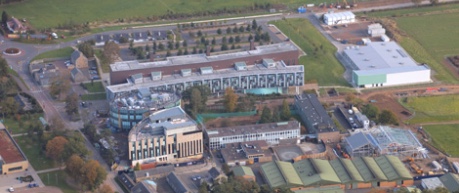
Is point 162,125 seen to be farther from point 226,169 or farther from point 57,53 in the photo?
point 57,53

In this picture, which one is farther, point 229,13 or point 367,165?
point 229,13

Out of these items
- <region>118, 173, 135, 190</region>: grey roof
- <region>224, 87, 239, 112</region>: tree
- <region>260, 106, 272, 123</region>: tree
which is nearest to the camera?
<region>118, 173, 135, 190</region>: grey roof

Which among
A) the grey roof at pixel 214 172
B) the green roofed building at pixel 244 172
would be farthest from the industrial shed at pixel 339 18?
the grey roof at pixel 214 172

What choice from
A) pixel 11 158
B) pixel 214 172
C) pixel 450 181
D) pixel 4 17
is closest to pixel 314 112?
pixel 214 172

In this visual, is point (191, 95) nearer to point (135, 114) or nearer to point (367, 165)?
point (135, 114)

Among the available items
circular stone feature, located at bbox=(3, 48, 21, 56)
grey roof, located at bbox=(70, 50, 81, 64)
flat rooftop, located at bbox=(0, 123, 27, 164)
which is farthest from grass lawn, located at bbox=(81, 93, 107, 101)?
circular stone feature, located at bbox=(3, 48, 21, 56)

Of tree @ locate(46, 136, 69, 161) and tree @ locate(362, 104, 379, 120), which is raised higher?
tree @ locate(46, 136, 69, 161)

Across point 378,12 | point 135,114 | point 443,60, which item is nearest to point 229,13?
point 378,12

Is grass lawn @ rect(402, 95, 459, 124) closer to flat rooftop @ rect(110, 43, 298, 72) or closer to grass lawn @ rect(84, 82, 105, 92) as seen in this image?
flat rooftop @ rect(110, 43, 298, 72)
